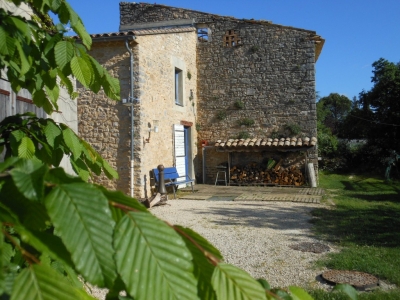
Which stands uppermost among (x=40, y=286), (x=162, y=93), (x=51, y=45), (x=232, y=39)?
(x=232, y=39)

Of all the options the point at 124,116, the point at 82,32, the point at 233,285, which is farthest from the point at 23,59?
the point at 124,116

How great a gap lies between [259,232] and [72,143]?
6191mm

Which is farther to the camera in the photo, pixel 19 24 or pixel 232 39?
pixel 232 39

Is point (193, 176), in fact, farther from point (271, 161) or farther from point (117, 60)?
point (117, 60)

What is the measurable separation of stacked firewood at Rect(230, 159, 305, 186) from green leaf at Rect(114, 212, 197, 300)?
13817mm

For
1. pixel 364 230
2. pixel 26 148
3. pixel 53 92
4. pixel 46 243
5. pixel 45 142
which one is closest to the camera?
pixel 46 243

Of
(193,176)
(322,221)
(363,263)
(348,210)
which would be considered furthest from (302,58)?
(363,263)

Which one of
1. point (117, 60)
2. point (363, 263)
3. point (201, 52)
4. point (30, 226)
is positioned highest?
point (201, 52)

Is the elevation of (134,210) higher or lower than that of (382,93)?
lower

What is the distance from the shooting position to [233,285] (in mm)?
674

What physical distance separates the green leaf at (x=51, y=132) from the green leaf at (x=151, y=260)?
3.26 feet

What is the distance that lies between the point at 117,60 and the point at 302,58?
6.90 meters

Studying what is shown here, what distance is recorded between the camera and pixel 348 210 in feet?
31.3

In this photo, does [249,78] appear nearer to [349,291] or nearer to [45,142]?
[45,142]
